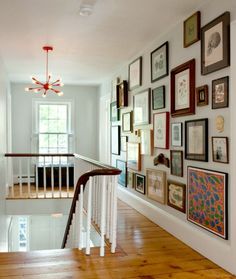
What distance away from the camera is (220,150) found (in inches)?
122

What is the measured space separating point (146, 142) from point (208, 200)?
1.87 m

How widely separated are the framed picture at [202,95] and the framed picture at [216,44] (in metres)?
0.16

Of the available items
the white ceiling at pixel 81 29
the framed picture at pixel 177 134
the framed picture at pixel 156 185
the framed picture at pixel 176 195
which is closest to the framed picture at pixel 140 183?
the framed picture at pixel 156 185

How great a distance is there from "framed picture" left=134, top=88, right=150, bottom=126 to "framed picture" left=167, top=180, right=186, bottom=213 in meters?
1.19

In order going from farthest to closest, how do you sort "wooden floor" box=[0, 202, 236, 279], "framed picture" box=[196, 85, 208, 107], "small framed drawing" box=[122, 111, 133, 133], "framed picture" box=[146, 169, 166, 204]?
"small framed drawing" box=[122, 111, 133, 133] → "framed picture" box=[146, 169, 166, 204] → "framed picture" box=[196, 85, 208, 107] → "wooden floor" box=[0, 202, 236, 279]

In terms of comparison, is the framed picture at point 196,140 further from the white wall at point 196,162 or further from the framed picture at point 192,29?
the framed picture at point 192,29

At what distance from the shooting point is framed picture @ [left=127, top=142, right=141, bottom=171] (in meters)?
5.32

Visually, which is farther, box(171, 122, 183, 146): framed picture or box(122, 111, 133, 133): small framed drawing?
box(122, 111, 133, 133): small framed drawing

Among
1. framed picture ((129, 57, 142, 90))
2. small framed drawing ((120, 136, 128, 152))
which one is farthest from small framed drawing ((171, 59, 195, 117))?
small framed drawing ((120, 136, 128, 152))

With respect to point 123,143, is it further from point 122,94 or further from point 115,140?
point 122,94

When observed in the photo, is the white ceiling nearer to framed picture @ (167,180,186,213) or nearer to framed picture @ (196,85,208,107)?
framed picture @ (196,85,208,107)

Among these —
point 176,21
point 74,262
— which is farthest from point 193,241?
point 176,21

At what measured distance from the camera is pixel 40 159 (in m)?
8.34

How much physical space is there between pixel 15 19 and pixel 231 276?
3.46m
